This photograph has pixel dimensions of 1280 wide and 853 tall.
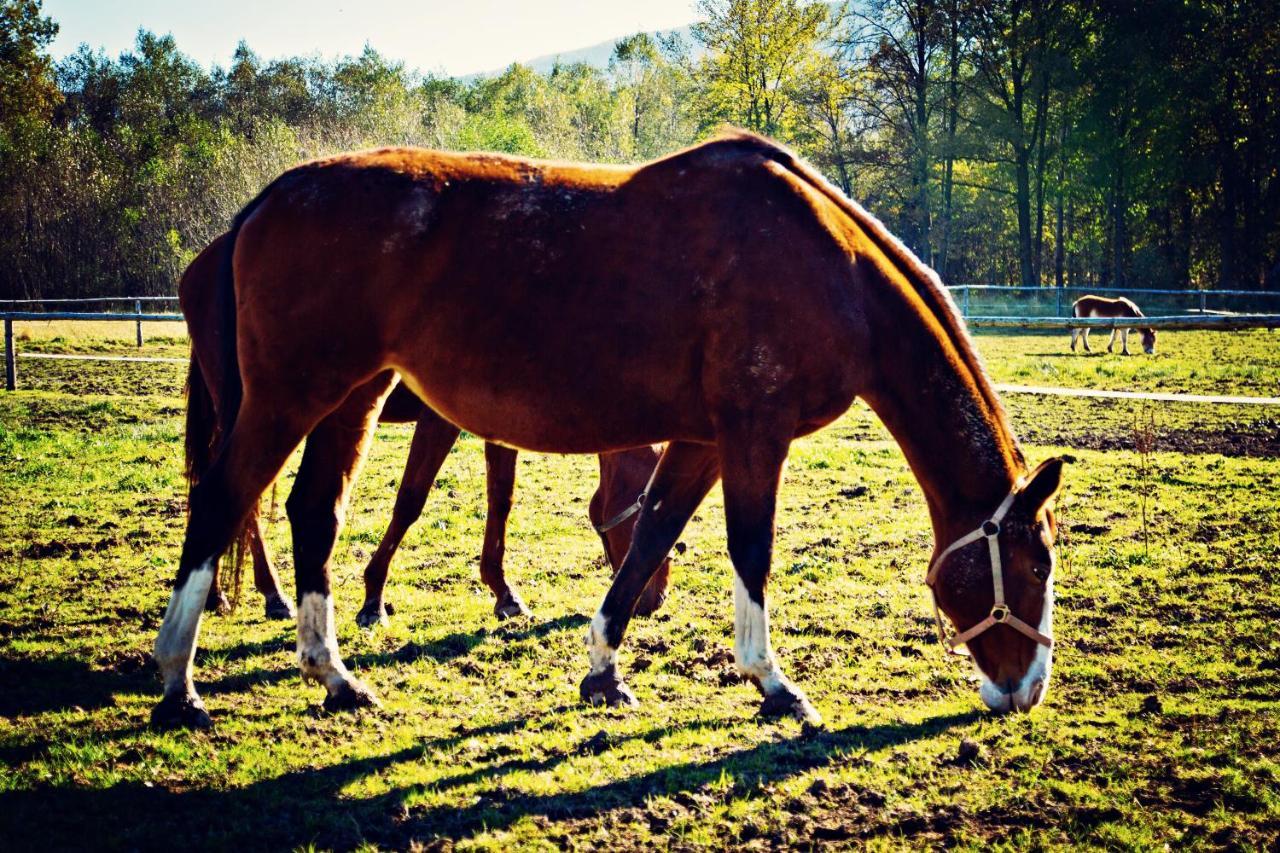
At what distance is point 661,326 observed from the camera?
4719 millimetres

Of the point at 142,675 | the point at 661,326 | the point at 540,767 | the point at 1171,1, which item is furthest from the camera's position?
the point at 1171,1

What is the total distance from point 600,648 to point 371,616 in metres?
2.05

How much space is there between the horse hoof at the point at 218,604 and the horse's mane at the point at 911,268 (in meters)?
4.50

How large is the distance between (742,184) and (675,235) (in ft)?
1.45

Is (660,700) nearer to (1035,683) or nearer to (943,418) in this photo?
(1035,683)

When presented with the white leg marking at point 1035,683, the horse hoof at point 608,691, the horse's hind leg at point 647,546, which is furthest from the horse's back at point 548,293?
the white leg marking at point 1035,683

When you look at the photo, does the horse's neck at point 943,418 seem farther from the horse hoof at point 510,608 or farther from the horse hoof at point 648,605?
the horse hoof at point 510,608

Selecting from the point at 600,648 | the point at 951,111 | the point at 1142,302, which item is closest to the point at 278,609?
the point at 600,648

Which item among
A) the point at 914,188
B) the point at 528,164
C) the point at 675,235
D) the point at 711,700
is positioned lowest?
the point at 711,700

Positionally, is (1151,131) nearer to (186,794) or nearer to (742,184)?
(742,184)

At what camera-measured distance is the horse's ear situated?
14.8 feet

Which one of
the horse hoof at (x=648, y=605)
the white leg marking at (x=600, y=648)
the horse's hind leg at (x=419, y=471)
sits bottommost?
the horse hoof at (x=648, y=605)

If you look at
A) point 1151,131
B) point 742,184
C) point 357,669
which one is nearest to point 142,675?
point 357,669

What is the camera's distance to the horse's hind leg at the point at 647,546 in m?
5.16
